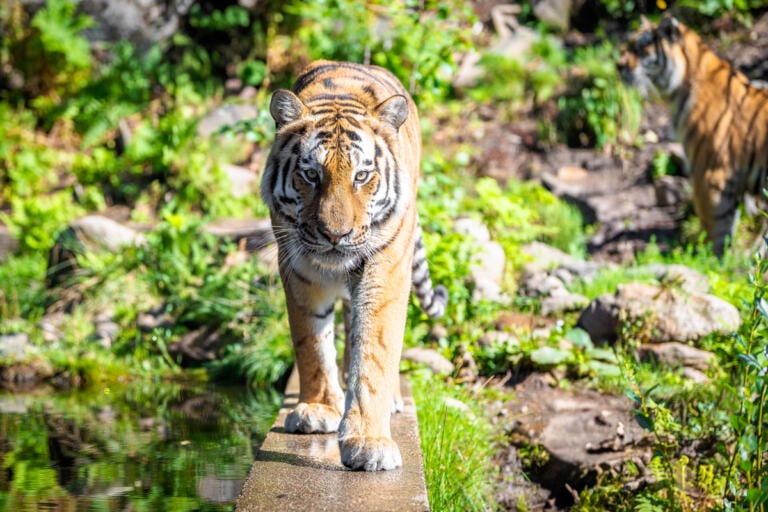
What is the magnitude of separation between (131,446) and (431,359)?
213 cm

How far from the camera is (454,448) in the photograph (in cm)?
483

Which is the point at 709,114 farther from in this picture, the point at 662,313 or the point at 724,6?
the point at 724,6

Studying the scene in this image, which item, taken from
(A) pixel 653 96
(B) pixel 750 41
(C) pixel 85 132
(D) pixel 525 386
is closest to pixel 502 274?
(D) pixel 525 386

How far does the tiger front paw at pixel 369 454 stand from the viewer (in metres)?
3.52

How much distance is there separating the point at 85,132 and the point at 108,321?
5644 mm

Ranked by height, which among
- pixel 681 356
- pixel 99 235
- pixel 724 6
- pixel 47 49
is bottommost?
pixel 681 356

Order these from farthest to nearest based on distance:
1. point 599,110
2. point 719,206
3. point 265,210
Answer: point 599,110 → point 265,210 → point 719,206

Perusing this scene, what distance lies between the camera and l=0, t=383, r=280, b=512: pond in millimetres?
4348

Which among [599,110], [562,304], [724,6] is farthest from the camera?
[724,6]

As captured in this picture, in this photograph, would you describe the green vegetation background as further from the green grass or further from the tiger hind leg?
the tiger hind leg

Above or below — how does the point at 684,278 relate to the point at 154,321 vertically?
→ below

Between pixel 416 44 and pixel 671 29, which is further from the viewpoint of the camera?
pixel 671 29

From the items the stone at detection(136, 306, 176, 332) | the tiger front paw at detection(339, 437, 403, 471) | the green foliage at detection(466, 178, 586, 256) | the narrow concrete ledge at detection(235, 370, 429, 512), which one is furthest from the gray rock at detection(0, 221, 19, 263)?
the tiger front paw at detection(339, 437, 403, 471)

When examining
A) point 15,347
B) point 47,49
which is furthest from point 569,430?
point 47,49
